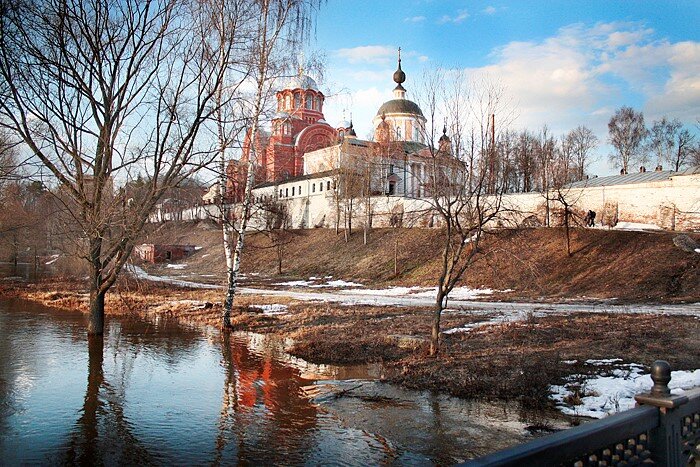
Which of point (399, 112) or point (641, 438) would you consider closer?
point (641, 438)

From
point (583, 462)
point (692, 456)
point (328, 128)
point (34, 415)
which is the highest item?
point (328, 128)

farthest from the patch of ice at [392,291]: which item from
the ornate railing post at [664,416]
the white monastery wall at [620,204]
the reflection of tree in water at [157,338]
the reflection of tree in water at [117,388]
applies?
the ornate railing post at [664,416]

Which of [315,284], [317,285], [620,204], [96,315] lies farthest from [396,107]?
[96,315]

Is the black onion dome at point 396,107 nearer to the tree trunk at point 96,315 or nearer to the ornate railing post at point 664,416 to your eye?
the tree trunk at point 96,315

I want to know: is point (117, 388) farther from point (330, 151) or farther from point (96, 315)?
point (330, 151)

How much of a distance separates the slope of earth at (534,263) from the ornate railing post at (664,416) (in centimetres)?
962

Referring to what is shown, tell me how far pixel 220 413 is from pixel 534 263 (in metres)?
21.1

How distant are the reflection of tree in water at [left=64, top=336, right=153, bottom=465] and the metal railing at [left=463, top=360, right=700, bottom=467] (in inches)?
219

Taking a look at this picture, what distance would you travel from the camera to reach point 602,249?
98.7 feet

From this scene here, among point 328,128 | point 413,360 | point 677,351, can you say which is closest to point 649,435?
point 413,360

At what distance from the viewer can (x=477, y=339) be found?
13.9 metres

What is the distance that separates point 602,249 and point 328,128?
47.0 meters

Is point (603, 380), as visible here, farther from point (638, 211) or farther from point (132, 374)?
point (638, 211)

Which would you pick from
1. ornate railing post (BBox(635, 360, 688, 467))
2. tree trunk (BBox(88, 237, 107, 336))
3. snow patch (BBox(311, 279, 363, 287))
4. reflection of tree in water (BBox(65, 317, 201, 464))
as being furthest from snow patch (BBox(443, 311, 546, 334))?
snow patch (BBox(311, 279, 363, 287))
